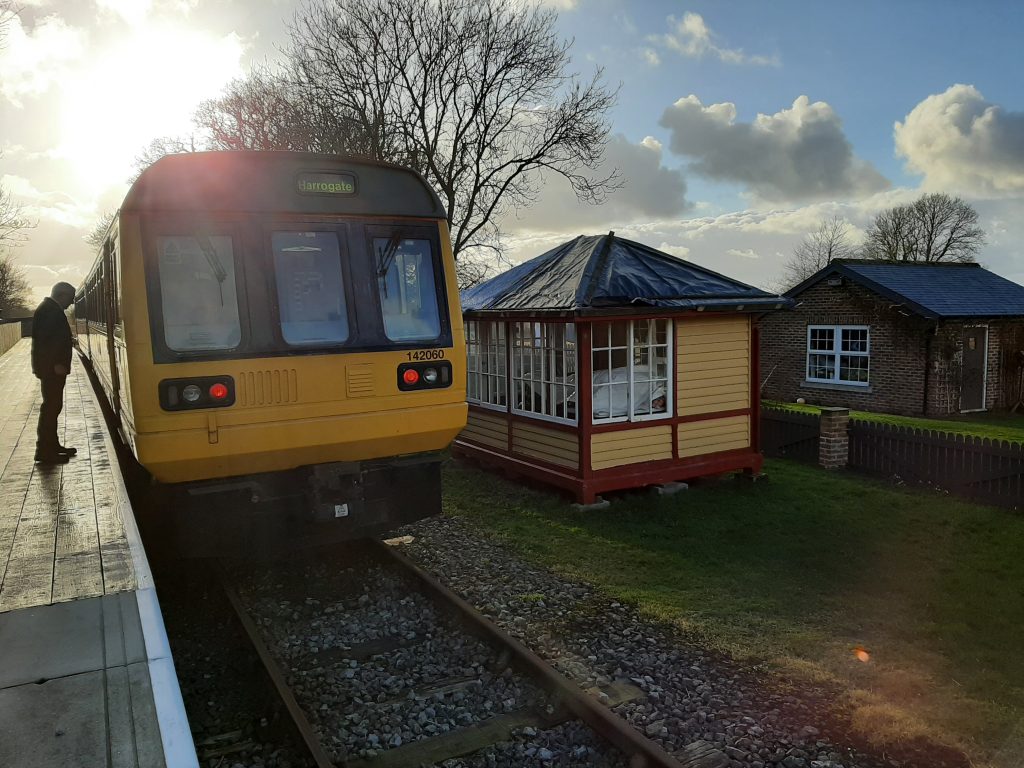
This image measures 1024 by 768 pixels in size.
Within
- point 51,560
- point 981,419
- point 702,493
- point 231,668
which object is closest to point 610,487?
point 702,493

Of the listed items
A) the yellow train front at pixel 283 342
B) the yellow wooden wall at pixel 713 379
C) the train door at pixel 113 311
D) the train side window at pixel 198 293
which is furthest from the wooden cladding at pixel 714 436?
the train door at pixel 113 311

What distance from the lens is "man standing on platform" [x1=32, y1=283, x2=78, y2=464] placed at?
7207 millimetres

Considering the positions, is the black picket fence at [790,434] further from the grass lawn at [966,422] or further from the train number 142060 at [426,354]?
the train number 142060 at [426,354]

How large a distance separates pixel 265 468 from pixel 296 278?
5.00ft

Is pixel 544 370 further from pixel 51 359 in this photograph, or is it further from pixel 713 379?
pixel 51 359

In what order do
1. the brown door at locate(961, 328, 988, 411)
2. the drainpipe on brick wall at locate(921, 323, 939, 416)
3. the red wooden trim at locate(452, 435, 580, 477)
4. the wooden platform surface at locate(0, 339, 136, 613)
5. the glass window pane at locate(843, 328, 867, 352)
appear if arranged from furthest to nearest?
the glass window pane at locate(843, 328, 867, 352) < the brown door at locate(961, 328, 988, 411) < the drainpipe on brick wall at locate(921, 323, 939, 416) < the red wooden trim at locate(452, 435, 580, 477) < the wooden platform surface at locate(0, 339, 136, 613)

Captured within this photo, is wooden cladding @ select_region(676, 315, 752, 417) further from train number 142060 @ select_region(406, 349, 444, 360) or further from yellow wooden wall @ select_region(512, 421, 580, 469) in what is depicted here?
train number 142060 @ select_region(406, 349, 444, 360)

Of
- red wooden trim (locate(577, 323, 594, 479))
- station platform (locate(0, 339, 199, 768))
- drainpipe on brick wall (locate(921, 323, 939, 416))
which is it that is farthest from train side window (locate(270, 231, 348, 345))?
drainpipe on brick wall (locate(921, 323, 939, 416))

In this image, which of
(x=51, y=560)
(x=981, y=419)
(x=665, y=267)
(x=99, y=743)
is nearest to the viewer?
(x=99, y=743)

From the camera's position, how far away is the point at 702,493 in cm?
1046

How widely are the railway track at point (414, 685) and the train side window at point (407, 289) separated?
6.96ft

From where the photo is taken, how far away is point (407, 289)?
6207 millimetres

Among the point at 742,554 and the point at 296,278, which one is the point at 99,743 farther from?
the point at 742,554

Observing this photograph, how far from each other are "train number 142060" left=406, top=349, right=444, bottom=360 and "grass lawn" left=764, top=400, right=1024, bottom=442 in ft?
34.1
